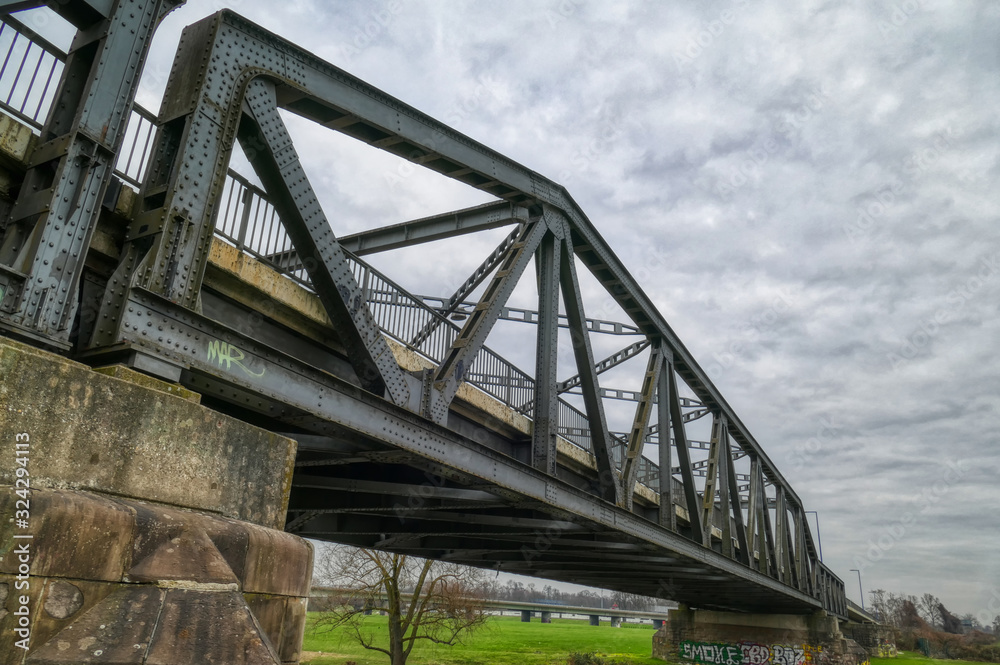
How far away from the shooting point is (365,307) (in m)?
6.97

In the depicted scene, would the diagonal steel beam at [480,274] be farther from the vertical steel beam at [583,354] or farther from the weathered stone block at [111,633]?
the weathered stone block at [111,633]

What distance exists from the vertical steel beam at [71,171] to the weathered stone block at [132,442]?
0.74 meters

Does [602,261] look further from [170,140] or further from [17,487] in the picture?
[17,487]

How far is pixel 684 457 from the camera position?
16281 mm

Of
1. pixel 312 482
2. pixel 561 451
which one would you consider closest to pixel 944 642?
pixel 561 451

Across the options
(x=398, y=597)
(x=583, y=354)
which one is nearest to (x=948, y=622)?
(x=398, y=597)

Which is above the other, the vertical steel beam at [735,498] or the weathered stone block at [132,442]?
the vertical steel beam at [735,498]

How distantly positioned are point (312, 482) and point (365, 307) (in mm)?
4267

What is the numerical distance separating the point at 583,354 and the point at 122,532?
8.83 meters

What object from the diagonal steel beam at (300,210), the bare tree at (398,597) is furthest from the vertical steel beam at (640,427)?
the bare tree at (398,597)

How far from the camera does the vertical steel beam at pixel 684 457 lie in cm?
1615

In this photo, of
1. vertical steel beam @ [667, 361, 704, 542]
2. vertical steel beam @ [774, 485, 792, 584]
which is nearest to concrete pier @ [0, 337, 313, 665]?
vertical steel beam @ [667, 361, 704, 542]

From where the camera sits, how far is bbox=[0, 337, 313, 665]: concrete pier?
125 inches

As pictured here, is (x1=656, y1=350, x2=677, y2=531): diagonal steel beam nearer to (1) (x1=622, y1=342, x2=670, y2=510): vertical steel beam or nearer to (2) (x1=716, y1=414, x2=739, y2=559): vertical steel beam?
(1) (x1=622, y1=342, x2=670, y2=510): vertical steel beam
